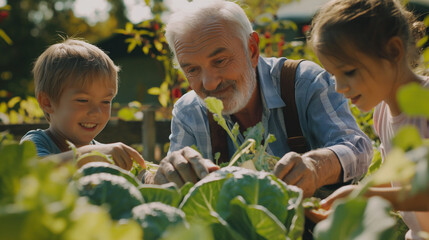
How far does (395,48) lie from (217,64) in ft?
3.14

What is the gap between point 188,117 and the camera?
91.3 inches

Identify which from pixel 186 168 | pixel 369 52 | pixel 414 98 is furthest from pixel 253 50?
pixel 414 98

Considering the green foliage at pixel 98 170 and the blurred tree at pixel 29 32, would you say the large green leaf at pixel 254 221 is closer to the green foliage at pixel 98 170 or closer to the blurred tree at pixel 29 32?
the green foliage at pixel 98 170

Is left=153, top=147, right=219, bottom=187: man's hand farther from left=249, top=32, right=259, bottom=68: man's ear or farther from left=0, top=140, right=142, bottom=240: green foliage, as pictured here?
left=249, top=32, right=259, bottom=68: man's ear

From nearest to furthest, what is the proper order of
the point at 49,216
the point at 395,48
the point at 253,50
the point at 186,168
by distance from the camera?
the point at 49,216
the point at 186,168
the point at 395,48
the point at 253,50

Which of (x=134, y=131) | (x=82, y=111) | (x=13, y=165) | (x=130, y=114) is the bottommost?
(x=134, y=131)

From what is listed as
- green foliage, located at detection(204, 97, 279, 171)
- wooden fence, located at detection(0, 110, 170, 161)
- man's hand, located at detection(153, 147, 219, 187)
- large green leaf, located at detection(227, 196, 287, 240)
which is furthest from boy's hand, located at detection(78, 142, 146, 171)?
wooden fence, located at detection(0, 110, 170, 161)

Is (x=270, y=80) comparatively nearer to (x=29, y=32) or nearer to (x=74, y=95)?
(x=74, y=95)

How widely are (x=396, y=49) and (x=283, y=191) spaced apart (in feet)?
2.98

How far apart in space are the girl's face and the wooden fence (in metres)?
2.20

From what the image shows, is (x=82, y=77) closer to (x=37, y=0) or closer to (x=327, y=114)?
(x=327, y=114)

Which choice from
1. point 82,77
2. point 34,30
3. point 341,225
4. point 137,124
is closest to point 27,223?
point 341,225

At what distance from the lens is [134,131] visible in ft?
11.3

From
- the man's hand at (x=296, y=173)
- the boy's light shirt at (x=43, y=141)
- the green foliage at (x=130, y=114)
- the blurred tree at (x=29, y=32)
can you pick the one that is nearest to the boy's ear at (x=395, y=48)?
the man's hand at (x=296, y=173)
